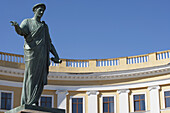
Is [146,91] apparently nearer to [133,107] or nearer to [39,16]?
[133,107]

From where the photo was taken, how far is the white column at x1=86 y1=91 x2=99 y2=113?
26.9 metres

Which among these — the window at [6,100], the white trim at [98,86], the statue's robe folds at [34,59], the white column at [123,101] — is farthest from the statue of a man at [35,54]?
the white column at [123,101]

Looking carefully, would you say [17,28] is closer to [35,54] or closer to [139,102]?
[35,54]

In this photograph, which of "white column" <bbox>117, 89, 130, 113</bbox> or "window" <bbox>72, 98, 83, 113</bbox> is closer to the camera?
"white column" <bbox>117, 89, 130, 113</bbox>

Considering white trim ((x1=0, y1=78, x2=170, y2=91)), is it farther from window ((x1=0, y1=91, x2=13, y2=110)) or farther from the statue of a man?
the statue of a man

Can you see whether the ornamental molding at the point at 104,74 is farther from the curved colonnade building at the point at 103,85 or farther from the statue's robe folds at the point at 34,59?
the statue's robe folds at the point at 34,59

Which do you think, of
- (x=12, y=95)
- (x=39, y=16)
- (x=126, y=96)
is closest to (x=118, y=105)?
(x=126, y=96)

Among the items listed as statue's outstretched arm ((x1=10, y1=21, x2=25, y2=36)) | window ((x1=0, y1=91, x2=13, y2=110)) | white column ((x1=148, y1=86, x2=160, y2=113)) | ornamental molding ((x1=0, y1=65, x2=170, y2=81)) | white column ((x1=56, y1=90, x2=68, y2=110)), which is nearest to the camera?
statue's outstretched arm ((x1=10, y1=21, x2=25, y2=36))

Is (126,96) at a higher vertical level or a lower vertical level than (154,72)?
lower

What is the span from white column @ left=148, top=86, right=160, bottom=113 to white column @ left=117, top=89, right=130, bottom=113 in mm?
1691

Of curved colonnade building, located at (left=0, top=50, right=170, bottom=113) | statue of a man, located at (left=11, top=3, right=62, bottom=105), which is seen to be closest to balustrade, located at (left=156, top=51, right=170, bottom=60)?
curved colonnade building, located at (left=0, top=50, right=170, bottom=113)

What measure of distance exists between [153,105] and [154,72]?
2.28 metres

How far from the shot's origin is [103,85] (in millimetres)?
27547

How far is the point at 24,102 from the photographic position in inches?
309
